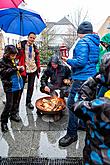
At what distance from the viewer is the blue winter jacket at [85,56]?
3211mm

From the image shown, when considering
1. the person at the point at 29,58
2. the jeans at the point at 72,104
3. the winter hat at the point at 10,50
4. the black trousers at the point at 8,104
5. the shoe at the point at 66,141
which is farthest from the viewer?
the person at the point at 29,58

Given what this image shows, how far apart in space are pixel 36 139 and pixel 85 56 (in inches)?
68.6

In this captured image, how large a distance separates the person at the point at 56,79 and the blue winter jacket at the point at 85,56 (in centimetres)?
174

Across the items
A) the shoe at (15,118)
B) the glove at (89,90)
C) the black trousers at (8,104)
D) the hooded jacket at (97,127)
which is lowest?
the shoe at (15,118)

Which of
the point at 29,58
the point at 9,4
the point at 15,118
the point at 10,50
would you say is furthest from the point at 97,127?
the point at 29,58

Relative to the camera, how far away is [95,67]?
3.52 meters

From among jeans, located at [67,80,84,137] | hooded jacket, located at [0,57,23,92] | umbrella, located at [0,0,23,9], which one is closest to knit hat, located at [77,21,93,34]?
jeans, located at [67,80,84,137]

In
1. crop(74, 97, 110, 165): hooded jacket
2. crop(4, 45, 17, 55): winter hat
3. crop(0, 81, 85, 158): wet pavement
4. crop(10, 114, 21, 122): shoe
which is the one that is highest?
crop(4, 45, 17, 55): winter hat

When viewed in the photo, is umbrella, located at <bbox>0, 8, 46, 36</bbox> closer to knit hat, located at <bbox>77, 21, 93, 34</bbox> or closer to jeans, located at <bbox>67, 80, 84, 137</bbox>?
knit hat, located at <bbox>77, 21, 93, 34</bbox>

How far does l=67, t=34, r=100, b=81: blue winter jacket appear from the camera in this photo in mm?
3211

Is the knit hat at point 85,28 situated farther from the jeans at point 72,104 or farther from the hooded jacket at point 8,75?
the hooded jacket at point 8,75

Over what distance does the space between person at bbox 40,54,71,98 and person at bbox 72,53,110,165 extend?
10.5ft

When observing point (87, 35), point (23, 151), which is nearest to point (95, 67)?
point (87, 35)

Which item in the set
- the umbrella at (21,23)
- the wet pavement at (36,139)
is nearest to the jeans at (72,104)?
the wet pavement at (36,139)
